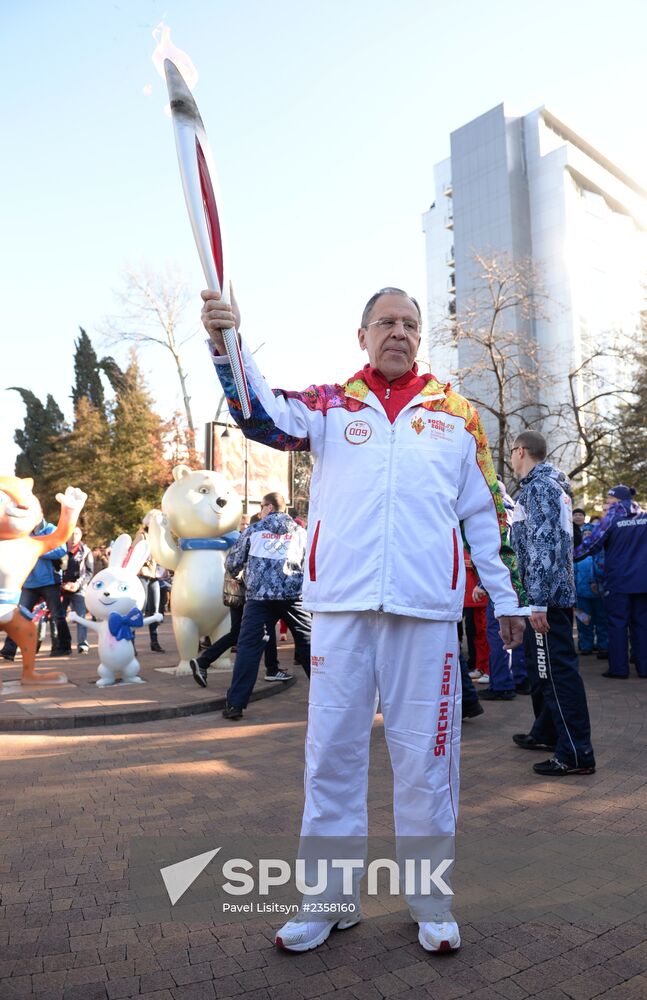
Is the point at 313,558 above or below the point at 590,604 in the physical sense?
above

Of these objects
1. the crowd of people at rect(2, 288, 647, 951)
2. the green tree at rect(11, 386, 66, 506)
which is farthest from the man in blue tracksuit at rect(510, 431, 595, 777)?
the green tree at rect(11, 386, 66, 506)

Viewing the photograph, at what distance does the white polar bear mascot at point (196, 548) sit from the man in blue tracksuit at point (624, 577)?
419 cm

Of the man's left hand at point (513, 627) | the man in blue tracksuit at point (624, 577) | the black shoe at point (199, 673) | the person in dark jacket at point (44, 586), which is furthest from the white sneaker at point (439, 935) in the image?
the person in dark jacket at point (44, 586)

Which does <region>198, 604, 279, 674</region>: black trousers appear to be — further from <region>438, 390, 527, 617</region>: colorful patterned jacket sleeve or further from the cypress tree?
the cypress tree

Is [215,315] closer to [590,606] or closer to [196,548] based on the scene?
[196,548]

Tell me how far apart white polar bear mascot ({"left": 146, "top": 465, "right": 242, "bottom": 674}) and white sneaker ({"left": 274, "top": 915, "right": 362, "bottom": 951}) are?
232 inches

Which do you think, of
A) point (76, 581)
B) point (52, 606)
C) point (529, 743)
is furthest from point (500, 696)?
point (76, 581)

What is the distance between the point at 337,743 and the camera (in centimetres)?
245

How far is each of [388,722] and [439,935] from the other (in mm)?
701

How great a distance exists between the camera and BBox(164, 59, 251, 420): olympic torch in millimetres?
2270

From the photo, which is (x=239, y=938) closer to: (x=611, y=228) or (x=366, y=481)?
(x=366, y=481)

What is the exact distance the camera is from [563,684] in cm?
447

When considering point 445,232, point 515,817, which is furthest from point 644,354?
point 445,232

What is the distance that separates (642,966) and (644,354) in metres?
23.4
